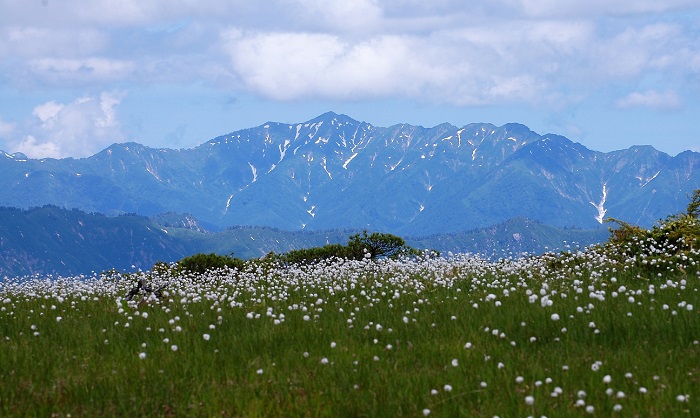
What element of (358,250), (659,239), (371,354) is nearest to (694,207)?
(659,239)

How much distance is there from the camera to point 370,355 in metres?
8.92

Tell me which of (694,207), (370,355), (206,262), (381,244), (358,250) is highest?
(694,207)

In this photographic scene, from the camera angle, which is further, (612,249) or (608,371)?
(612,249)

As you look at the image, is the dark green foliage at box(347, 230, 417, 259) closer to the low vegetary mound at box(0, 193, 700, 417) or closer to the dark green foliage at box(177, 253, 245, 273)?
the dark green foliage at box(177, 253, 245, 273)

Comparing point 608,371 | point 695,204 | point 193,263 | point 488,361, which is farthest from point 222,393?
point 193,263

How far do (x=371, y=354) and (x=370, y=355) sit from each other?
3 cm

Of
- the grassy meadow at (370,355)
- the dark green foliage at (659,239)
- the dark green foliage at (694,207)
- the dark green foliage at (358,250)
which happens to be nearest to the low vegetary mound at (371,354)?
the grassy meadow at (370,355)

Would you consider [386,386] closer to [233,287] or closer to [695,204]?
[233,287]

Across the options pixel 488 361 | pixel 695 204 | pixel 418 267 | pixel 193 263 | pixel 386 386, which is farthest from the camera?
pixel 193 263

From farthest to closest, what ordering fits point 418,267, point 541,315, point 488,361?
point 418,267 → point 541,315 → point 488,361

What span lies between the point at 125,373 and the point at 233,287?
8.36 meters

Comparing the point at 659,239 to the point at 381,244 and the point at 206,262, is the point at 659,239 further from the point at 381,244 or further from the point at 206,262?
the point at 206,262

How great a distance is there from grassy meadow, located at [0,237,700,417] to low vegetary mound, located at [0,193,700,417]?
25 millimetres

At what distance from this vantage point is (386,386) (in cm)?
769
